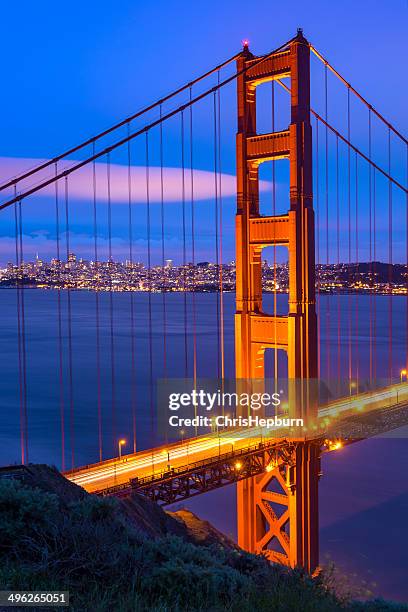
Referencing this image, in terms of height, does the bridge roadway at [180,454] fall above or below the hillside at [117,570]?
below

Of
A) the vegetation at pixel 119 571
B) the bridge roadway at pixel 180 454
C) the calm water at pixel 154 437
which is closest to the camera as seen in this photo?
the vegetation at pixel 119 571

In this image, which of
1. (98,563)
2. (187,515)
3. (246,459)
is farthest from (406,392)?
(98,563)

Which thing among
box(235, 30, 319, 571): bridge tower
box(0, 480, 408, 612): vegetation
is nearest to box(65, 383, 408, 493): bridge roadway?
box(235, 30, 319, 571): bridge tower

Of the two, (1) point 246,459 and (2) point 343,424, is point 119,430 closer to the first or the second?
(2) point 343,424

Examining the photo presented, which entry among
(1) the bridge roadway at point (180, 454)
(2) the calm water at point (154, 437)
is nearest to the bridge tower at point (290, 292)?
(1) the bridge roadway at point (180, 454)

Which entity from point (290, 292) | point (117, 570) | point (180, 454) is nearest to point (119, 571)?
point (117, 570)

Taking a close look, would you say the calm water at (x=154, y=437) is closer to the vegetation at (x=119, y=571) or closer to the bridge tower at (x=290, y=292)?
the bridge tower at (x=290, y=292)

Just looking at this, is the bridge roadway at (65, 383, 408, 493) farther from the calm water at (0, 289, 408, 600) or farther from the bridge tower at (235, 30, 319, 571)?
the calm water at (0, 289, 408, 600)

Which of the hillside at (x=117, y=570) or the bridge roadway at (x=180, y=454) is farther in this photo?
the bridge roadway at (x=180, y=454)
